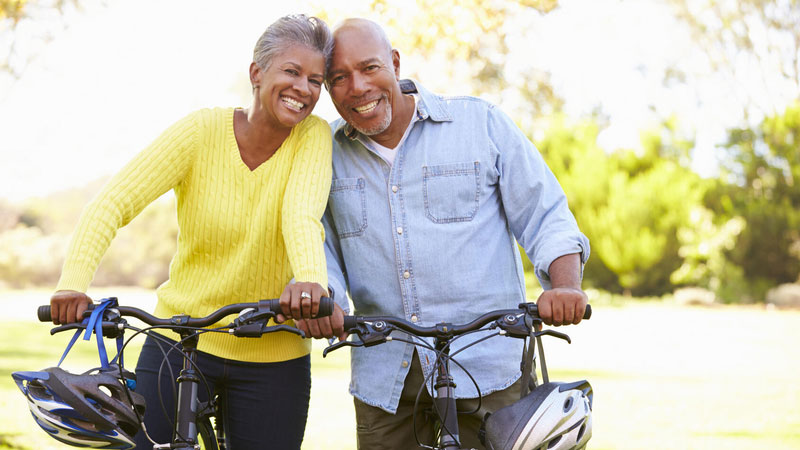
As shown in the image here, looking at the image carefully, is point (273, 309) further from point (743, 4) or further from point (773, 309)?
point (743, 4)

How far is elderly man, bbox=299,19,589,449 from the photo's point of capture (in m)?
3.10

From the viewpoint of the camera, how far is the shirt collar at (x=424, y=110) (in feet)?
10.7

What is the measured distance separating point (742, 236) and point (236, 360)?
18.3 meters

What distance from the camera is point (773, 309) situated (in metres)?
18.6

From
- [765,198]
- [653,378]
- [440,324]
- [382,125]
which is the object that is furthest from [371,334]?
[765,198]

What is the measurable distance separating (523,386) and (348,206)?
0.94 meters

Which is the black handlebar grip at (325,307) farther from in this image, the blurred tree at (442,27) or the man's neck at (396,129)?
the blurred tree at (442,27)

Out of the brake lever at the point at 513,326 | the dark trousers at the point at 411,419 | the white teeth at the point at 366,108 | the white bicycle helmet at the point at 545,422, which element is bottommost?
the dark trousers at the point at 411,419

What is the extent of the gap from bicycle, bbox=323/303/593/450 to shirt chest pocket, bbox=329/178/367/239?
0.60 meters

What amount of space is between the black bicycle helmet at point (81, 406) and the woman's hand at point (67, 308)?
21cm

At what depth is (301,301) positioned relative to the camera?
2.50 meters

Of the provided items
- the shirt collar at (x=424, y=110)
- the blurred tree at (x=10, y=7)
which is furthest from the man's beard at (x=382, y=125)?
the blurred tree at (x=10, y=7)

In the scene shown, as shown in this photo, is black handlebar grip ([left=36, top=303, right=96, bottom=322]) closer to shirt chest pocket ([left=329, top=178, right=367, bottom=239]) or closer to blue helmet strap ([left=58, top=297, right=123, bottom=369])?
blue helmet strap ([left=58, top=297, right=123, bottom=369])

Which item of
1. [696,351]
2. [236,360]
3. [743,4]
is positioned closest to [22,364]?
[236,360]
